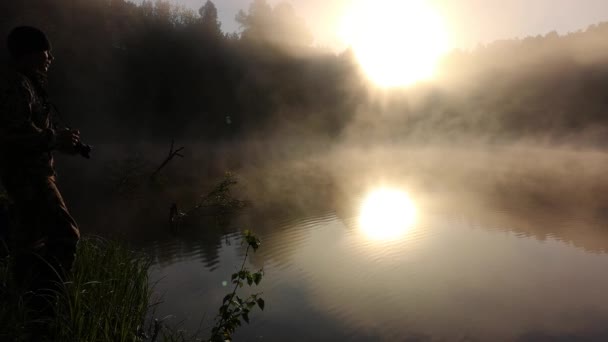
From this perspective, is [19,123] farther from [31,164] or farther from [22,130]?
[31,164]

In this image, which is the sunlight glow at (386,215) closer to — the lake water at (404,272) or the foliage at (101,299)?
the lake water at (404,272)

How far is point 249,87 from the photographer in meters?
44.1

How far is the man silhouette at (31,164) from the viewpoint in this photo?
10.7 ft

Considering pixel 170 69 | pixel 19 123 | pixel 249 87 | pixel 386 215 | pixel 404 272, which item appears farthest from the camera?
pixel 249 87

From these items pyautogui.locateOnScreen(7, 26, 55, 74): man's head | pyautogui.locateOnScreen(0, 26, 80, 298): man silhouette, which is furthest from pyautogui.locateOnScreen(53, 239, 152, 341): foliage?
pyautogui.locateOnScreen(7, 26, 55, 74): man's head

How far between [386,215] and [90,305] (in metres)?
14.4

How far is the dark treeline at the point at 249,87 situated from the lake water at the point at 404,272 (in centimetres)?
2366

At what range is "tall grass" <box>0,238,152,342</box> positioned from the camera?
3436 mm

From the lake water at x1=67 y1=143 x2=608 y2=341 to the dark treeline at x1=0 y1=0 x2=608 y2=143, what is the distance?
77.6ft

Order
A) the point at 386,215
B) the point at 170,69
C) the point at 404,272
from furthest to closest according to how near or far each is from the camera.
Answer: the point at 170,69, the point at 386,215, the point at 404,272

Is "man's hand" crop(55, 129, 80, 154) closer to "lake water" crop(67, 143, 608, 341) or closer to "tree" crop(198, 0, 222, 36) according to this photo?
"lake water" crop(67, 143, 608, 341)

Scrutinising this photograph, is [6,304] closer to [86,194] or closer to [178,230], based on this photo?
[178,230]

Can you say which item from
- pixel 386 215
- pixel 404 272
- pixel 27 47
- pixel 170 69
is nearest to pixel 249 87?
pixel 170 69

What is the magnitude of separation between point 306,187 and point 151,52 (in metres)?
24.1
